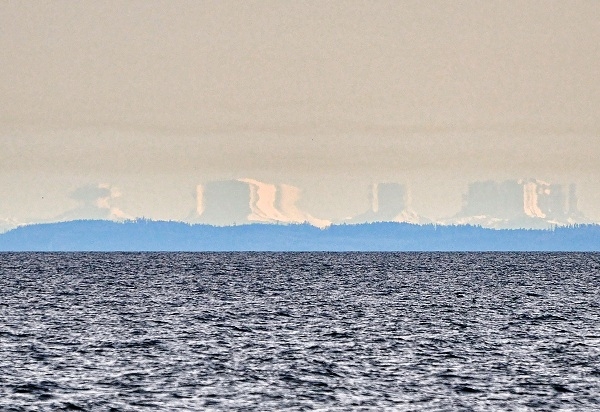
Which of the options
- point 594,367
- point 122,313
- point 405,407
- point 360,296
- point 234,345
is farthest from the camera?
point 360,296

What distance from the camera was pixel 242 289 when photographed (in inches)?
4946

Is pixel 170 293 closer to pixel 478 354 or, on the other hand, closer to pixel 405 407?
pixel 478 354

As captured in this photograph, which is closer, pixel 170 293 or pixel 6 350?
pixel 6 350

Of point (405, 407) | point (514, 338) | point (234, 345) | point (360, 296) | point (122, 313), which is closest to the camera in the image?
point (405, 407)

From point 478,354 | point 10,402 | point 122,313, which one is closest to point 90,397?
point 10,402

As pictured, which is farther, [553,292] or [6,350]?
[553,292]

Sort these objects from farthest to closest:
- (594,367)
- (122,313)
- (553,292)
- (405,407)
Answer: (553,292) < (122,313) < (594,367) < (405,407)

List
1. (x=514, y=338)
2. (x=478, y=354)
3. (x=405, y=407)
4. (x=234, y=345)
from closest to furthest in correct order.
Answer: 1. (x=405, y=407)
2. (x=478, y=354)
3. (x=234, y=345)
4. (x=514, y=338)

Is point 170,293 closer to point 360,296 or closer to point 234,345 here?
point 360,296

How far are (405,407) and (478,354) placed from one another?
55.3 feet

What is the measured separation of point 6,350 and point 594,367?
31.1 meters

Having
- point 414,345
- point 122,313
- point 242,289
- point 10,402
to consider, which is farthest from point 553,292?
point 10,402

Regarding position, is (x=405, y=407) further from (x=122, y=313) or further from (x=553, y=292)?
(x=553, y=292)

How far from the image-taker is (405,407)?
37594 millimetres
